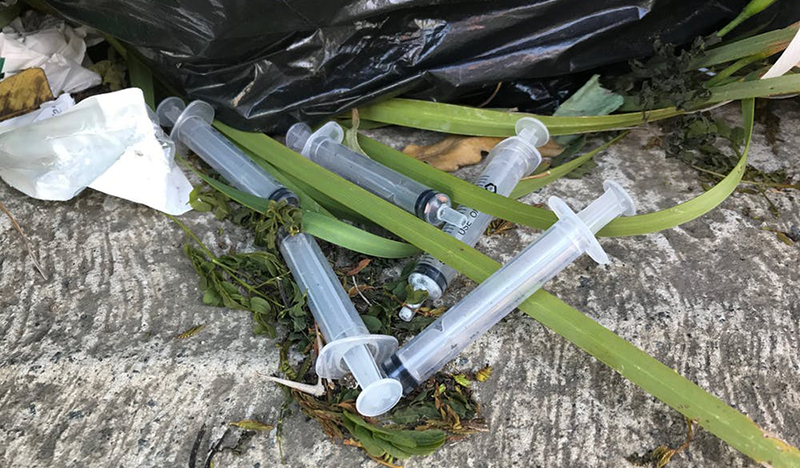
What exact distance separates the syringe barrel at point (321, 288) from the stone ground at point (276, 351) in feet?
0.36

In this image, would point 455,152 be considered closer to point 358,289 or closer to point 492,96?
point 492,96

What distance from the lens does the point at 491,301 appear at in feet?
3.39

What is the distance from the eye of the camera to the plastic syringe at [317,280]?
946mm

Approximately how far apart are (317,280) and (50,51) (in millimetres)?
870

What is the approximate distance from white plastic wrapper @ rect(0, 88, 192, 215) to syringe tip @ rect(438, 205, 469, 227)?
55cm

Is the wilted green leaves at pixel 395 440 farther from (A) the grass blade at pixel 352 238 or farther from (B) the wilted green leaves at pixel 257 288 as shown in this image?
(A) the grass blade at pixel 352 238

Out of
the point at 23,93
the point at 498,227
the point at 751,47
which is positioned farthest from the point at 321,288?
the point at 751,47

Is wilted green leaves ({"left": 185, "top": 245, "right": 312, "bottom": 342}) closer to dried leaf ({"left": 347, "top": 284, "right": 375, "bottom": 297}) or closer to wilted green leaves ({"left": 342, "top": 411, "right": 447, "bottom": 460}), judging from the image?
dried leaf ({"left": 347, "top": 284, "right": 375, "bottom": 297})

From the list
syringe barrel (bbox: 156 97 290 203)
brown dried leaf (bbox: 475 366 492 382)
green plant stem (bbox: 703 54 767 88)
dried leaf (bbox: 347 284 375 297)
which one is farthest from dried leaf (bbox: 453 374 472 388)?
green plant stem (bbox: 703 54 767 88)

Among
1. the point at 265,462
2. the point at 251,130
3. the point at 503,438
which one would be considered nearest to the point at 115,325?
the point at 265,462

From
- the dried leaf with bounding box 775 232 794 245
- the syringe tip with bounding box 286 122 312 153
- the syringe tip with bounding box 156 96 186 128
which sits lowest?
the syringe tip with bounding box 156 96 186 128

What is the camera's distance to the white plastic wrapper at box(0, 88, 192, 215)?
4.23 feet

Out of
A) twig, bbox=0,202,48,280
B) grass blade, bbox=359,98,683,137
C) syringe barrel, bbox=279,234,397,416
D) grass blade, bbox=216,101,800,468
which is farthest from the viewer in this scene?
grass blade, bbox=359,98,683,137

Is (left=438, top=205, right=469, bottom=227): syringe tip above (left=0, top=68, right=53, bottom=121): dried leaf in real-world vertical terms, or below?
above
